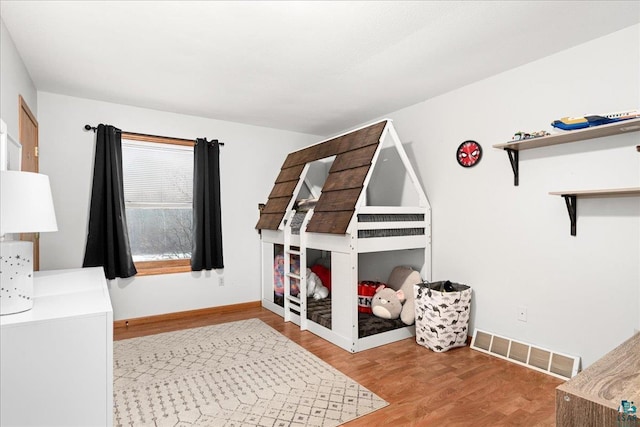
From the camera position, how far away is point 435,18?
2.10 m

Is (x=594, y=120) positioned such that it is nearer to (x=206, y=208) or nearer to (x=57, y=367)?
(x=57, y=367)

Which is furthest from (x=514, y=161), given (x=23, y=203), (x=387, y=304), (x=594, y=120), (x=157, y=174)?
(x=157, y=174)

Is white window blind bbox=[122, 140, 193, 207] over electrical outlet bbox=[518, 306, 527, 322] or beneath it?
over

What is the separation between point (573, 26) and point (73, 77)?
3.74 metres

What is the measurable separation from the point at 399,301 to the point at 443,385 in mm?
1052

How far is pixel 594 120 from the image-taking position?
2.14 metres

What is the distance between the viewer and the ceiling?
2.01 m

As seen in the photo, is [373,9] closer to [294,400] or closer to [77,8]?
[77,8]

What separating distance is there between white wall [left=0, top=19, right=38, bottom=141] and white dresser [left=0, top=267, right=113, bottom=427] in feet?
4.99

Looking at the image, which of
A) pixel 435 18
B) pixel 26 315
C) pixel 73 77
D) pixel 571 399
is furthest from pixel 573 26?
pixel 73 77

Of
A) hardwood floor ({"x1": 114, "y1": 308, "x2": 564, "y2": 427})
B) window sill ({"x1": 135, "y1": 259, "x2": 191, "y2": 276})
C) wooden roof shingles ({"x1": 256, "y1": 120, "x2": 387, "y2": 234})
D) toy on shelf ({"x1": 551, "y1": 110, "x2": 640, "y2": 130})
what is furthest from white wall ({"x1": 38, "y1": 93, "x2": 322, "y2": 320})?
toy on shelf ({"x1": 551, "y1": 110, "x2": 640, "y2": 130})

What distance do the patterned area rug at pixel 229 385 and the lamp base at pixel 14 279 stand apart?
0.99m

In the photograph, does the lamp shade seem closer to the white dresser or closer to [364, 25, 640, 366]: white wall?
the white dresser

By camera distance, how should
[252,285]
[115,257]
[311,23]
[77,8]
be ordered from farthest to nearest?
1. [252,285]
2. [115,257]
3. [311,23]
4. [77,8]
